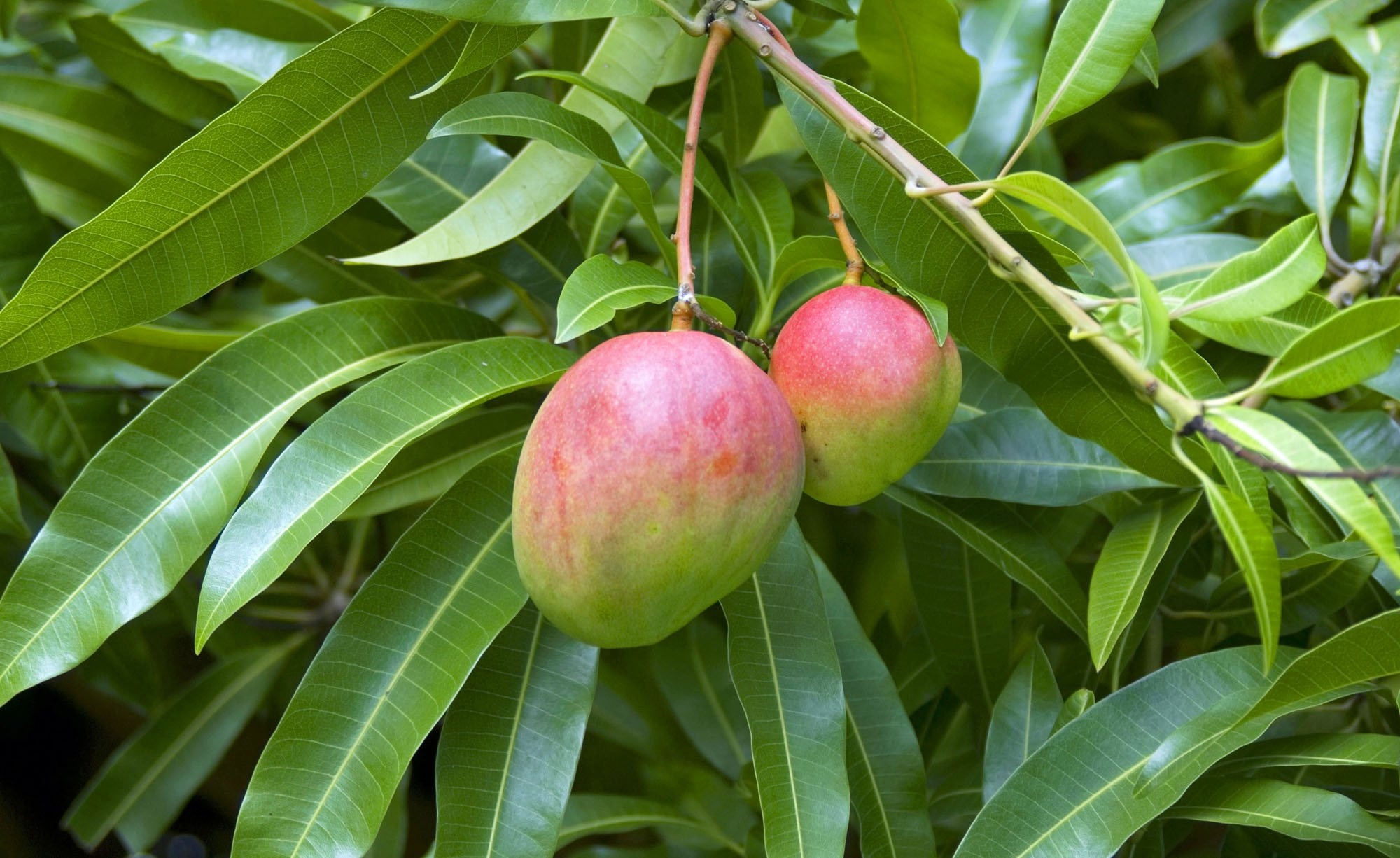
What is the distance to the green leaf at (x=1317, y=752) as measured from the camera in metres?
0.71

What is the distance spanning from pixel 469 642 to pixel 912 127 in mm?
457

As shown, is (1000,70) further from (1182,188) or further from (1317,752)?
(1317,752)

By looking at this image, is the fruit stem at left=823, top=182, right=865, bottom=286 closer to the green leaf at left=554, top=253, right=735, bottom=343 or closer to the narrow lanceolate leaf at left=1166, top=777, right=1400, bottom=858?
the green leaf at left=554, top=253, right=735, bottom=343

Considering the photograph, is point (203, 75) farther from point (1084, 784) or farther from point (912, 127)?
point (1084, 784)

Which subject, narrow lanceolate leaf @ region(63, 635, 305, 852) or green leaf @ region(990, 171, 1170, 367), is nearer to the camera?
green leaf @ region(990, 171, 1170, 367)

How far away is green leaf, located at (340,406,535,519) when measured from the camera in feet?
2.87

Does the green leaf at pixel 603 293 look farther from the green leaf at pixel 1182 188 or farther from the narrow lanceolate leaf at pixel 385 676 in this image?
the green leaf at pixel 1182 188

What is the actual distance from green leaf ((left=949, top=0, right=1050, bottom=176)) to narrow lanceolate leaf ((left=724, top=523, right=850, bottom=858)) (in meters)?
0.48

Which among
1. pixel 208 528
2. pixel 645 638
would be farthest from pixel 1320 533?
pixel 208 528

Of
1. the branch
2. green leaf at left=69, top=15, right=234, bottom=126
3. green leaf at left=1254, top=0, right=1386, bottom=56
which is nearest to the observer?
the branch

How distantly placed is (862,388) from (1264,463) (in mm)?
217

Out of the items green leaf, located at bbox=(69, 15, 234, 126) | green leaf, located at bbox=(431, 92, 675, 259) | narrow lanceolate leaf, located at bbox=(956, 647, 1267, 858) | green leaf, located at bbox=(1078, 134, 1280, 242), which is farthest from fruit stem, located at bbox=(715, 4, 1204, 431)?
green leaf, located at bbox=(69, 15, 234, 126)

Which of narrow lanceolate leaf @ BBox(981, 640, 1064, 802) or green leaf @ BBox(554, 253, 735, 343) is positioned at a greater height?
green leaf @ BBox(554, 253, 735, 343)

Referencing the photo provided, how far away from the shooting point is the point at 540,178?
0.81 meters
